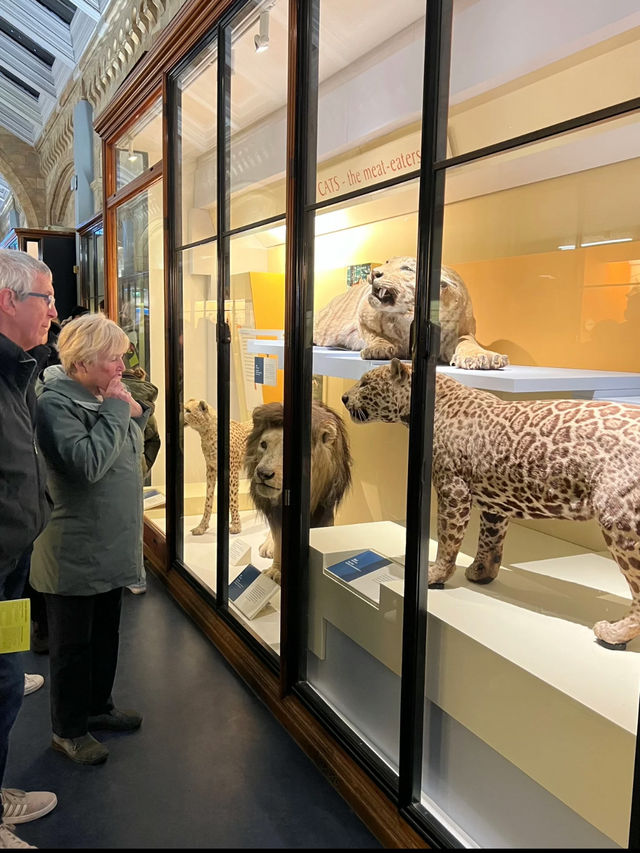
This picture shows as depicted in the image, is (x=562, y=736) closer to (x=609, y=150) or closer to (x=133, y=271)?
(x=609, y=150)

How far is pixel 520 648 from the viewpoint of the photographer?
1.76 metres

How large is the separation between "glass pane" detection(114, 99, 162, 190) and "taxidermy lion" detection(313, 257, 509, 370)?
2.56 m

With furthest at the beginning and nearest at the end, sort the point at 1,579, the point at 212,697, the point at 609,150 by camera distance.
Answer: the point at 212,697 < the point at 1,579 < the point at 609,150

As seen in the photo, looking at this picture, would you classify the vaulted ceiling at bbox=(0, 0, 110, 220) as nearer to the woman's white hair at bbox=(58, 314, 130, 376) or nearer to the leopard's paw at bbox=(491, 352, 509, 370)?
the woman's white hair at bbox=(58, 314, 130, 376)

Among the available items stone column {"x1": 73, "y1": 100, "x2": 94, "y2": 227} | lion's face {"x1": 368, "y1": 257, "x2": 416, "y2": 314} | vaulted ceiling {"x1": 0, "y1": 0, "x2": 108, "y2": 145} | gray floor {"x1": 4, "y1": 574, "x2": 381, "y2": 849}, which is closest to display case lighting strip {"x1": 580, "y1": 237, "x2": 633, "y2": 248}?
lion's face {"x1": 368, "y1": 257, "x2": 416, "y2": 314}

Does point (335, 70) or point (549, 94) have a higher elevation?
point (335, 70)

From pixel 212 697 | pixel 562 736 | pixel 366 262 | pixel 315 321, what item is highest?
pixel 366 262

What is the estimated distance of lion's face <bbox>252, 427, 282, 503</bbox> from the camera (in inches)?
117

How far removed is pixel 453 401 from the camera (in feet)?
6.36

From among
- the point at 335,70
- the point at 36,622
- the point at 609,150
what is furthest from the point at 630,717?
the point at 36,622

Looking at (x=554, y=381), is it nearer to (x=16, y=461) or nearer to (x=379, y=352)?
(x=379, y=352)

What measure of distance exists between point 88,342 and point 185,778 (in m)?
1.54

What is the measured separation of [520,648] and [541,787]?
13.0 inches

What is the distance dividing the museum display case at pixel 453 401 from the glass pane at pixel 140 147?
4.71ft
